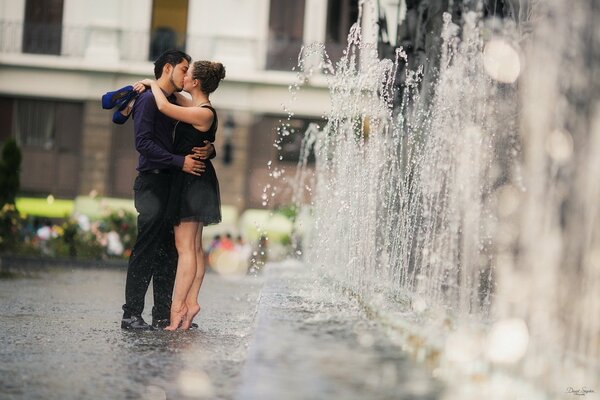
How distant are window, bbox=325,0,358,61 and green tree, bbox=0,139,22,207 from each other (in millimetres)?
10260

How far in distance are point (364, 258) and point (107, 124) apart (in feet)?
62.9

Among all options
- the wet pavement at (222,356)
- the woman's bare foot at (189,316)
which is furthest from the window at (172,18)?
the woman's bare foot at (189,316)

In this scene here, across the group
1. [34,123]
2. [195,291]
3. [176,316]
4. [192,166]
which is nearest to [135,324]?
[176,316]

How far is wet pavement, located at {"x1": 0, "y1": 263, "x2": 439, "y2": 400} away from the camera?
12.0 feet

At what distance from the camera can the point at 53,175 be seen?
29.2 meters

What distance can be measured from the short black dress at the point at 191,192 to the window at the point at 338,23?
22.7 metres

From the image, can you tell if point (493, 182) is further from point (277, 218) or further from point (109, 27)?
point (109, 27)

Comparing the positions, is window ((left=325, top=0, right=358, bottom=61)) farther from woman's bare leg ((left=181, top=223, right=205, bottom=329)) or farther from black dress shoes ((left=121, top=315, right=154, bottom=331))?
black dress shoes ((left=121, top=315, right=154, bottom=331))

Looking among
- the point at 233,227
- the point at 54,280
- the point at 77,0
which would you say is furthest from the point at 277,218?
the point at 54,280

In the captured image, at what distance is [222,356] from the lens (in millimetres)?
5477

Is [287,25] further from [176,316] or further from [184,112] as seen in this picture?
[176,316]

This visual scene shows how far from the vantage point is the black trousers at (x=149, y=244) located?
6.79 m

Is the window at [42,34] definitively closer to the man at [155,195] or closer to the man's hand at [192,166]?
the man at [155,195]

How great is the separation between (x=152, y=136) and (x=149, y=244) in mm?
595
